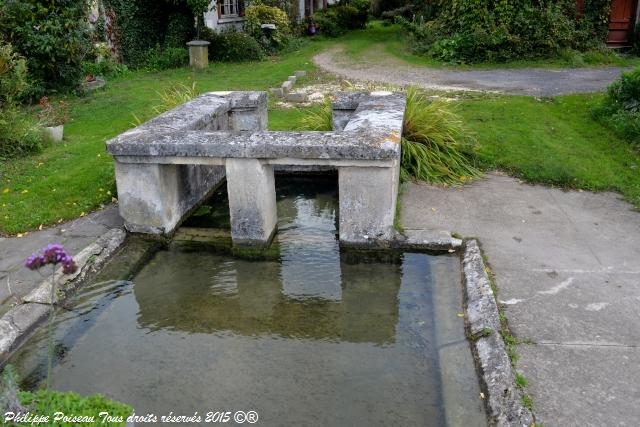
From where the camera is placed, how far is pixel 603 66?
51.8 feet

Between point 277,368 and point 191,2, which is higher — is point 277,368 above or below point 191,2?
below

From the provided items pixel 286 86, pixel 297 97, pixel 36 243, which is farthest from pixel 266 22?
pixel 36 243

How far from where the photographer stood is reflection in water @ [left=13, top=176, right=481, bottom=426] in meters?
3.64

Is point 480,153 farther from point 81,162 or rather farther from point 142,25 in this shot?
point 142,25

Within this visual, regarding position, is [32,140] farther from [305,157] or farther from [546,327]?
[546,327]

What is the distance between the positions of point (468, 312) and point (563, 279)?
96 cm

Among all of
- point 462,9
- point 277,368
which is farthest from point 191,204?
point 462,9

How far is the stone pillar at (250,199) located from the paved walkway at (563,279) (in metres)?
1.42

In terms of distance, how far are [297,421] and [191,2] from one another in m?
15.4

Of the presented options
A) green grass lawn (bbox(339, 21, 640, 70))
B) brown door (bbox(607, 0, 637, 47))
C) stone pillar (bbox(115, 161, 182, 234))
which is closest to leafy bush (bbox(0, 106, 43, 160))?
stone pillar (bbox(115, 161, 182, 234))

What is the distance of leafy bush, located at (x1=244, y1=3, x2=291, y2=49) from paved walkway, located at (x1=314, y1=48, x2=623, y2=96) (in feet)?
10.5

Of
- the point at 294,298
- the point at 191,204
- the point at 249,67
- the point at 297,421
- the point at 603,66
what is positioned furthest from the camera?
the point at 249,67

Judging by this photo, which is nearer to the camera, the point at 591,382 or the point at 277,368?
the point at 591,382

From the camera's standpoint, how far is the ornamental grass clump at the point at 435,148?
23.6 feet
